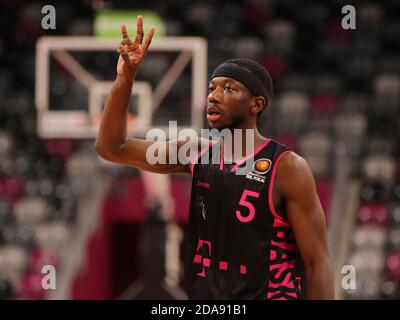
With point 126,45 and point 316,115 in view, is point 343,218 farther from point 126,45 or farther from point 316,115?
point 126,45

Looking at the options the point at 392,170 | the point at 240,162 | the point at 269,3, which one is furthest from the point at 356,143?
the point at 240,162

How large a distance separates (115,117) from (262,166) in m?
0.68

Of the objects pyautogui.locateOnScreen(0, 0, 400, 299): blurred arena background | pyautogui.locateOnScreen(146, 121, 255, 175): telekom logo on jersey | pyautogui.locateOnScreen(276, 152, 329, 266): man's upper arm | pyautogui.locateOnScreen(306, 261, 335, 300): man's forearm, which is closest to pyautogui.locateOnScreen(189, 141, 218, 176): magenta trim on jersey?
pyautogui.locateOnScreen(146, 121, 255, 175): telekom logo on jersey

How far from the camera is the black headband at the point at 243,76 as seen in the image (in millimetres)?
3688

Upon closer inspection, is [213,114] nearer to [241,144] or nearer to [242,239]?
[241,144]

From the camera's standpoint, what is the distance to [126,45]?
362 centimetres

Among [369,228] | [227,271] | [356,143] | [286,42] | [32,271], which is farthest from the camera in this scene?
[286,42]

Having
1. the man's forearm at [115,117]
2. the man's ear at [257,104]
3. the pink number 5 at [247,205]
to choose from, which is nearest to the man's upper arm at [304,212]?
the pink number 5 at [247,205]

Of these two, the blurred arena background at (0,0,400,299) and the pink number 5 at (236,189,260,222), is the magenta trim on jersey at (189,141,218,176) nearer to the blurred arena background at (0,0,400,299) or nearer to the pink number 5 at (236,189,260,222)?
the pink number 5 at (236,189,260,222)

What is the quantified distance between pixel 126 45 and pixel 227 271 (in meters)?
1.05

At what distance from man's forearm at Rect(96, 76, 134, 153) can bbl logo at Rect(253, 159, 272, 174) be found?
613mm

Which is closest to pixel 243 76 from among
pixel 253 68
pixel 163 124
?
pixel 253 68

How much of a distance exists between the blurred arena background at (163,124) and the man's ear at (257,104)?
430 cm

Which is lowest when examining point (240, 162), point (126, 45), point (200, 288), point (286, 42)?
point (200, 288)
